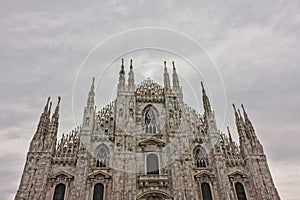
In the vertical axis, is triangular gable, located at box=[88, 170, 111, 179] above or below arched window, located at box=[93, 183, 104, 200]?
above

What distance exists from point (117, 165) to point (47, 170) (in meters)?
7.29

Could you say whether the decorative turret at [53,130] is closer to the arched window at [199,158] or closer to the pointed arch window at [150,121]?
the pointed arch window at [150,121]

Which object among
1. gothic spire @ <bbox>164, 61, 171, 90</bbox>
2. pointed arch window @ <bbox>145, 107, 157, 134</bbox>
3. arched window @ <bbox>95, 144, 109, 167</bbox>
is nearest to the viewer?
arched window @ <bbox>95, 144, 109, 167</bbox>

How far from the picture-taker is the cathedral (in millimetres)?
22391

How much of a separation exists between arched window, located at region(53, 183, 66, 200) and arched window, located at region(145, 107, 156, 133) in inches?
454

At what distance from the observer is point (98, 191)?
22703 millimetres

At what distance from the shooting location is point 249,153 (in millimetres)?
25328

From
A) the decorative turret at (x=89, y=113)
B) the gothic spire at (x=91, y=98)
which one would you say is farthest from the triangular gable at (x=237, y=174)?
the gothic spire at (x=91, y=98)

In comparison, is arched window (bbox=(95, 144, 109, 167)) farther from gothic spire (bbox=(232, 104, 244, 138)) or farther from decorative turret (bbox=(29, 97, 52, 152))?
gothic spire (bbox=(232, 104, 244, 138))

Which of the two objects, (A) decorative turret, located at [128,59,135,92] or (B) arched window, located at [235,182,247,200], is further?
(A) decorative turret, located at [128,59,135,92]

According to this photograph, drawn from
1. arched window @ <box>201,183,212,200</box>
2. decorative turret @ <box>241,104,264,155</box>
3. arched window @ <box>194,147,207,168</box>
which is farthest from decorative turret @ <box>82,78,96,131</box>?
decorative turret @ <box>241,104,264,155</box>

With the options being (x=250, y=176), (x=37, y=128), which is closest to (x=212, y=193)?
(x=250, y=176)

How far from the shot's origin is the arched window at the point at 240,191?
2367 centimetres

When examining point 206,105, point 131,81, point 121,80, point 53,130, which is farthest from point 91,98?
point 206,105
